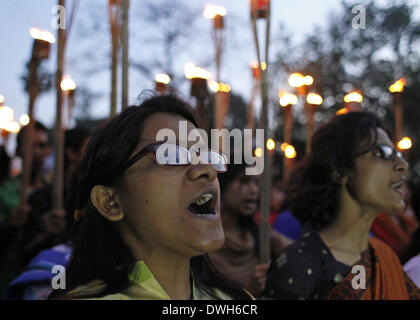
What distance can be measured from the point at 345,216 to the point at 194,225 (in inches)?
39.8

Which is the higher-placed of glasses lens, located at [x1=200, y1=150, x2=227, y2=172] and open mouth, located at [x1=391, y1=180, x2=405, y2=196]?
glasses lens, located at [x1=200, y1=150, x2=227, y2=172]

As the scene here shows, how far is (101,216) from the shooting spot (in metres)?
→ 1.20

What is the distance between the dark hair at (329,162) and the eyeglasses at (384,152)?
0.09 feet

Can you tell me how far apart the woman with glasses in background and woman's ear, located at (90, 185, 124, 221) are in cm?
78

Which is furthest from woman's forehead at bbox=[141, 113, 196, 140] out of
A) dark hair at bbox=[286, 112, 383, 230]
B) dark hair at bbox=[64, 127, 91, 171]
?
dark hair at bbox=[64, 127, 91, 171]

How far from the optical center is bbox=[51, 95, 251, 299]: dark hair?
1108mm

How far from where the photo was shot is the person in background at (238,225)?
268 centimetres

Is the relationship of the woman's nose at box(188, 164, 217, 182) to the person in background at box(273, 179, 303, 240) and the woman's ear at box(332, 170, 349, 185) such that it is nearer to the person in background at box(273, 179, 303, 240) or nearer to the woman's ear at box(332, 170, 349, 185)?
the woman's ear at box(332, 170, 349, 185)

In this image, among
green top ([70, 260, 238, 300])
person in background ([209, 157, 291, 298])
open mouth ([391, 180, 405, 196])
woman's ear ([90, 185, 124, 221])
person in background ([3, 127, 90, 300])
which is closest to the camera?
green top ([70, 260, 238, 300])

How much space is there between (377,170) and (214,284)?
90cm

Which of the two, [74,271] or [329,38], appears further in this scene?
[329,38]

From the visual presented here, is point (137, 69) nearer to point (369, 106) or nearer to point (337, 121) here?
point (369, 106)

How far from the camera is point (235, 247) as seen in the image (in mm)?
2738
